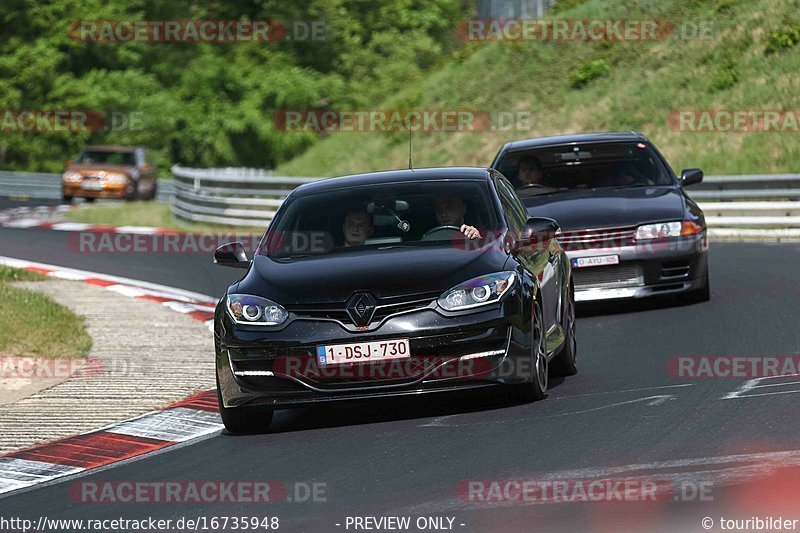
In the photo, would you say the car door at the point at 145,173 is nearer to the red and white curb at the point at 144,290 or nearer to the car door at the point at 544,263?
the red and white curb at the point at 144,290

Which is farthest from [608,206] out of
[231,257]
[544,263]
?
[231,257]

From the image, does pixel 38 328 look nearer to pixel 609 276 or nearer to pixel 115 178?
pixel 609 276

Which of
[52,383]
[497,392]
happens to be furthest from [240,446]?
[52,383]

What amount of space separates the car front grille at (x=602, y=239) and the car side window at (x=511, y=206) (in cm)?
288

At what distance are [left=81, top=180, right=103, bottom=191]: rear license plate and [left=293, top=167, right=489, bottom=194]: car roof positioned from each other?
30625 mm

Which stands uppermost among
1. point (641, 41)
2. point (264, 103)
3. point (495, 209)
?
point (495, 209)

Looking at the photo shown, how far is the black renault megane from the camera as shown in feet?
28.9

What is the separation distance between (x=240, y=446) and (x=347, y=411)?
3.50ft

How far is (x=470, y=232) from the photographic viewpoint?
32.2 feet

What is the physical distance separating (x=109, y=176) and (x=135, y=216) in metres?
5.80

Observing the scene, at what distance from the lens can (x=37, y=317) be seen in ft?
48.7

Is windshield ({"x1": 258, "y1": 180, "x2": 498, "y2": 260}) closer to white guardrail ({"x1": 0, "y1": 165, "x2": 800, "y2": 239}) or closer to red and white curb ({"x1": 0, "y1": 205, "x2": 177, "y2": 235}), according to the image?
white guardrail ({"x1": 0, "y1": 165, "x2": 800, "y2": 239})

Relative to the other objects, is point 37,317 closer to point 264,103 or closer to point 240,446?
point 240,446

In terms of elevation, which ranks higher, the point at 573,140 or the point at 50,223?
the point at 573,140
